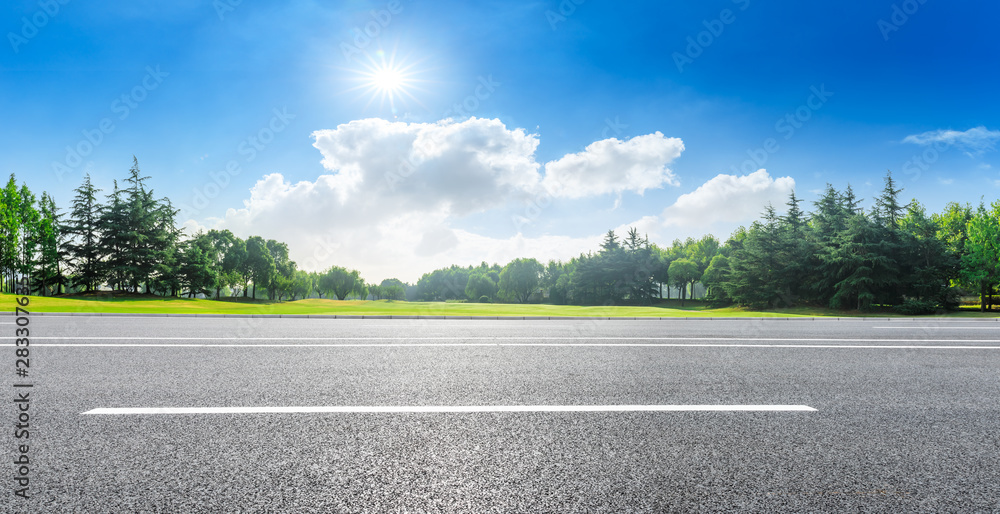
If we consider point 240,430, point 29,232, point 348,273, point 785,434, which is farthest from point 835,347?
point 348,273

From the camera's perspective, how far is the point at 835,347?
8.86 meters

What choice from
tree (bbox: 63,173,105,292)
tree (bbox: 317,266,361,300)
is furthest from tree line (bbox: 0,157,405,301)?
tree (bbox: 317,266,361,300)

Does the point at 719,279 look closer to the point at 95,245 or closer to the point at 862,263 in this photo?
the point at 862,263

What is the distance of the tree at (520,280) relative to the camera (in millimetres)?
88981

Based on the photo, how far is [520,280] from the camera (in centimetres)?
8888

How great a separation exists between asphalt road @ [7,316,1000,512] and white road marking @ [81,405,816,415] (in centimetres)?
12

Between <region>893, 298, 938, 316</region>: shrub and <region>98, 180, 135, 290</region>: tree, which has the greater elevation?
<region>98, 180, 135, 290</region>: tree

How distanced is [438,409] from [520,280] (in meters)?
84.8

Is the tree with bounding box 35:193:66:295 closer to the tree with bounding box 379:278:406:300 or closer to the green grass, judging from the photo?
the green grass

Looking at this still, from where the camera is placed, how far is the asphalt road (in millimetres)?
2564

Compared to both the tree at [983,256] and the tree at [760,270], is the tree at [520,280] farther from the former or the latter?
the tree at [983,256]

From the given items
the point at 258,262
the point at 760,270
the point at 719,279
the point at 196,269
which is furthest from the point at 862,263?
the point at 258,262

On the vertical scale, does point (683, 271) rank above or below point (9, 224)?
below

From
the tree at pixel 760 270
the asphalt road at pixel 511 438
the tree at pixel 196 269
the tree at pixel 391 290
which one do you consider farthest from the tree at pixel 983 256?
the tree at pixel 391 290
